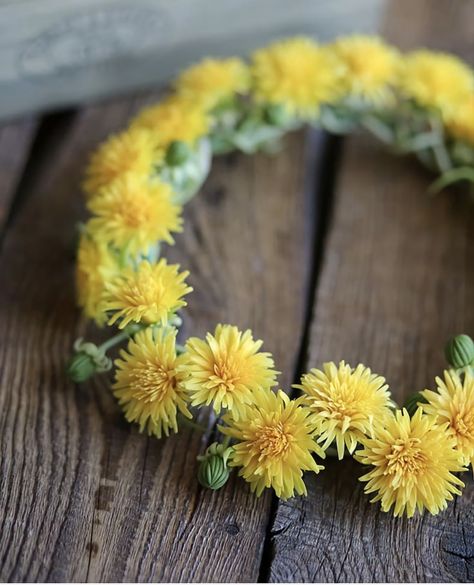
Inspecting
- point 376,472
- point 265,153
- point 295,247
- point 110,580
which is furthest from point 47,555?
point 265,153

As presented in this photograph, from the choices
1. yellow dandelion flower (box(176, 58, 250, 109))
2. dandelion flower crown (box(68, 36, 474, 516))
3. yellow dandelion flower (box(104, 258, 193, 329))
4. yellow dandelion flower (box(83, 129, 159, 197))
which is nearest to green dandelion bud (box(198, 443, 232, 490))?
dandelion flower crown (box(68, 36, 474, 516))

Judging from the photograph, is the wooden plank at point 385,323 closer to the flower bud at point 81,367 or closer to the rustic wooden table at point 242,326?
the rustic wooden table at point 242,326

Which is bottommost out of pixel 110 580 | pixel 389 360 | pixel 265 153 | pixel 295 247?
pixel 110 580

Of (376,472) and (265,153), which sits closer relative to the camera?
(376,472)

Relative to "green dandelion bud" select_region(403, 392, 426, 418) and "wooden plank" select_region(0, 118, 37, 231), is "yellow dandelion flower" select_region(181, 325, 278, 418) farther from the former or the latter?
"wooden plank" select_region(0, 118, 37, 231)

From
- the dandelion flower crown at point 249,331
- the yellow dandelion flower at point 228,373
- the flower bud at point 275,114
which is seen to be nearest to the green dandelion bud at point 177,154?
the dandelion flower crown at point 249,331

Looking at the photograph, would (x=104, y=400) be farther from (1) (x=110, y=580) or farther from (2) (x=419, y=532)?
(2) (x=419, y=532)
